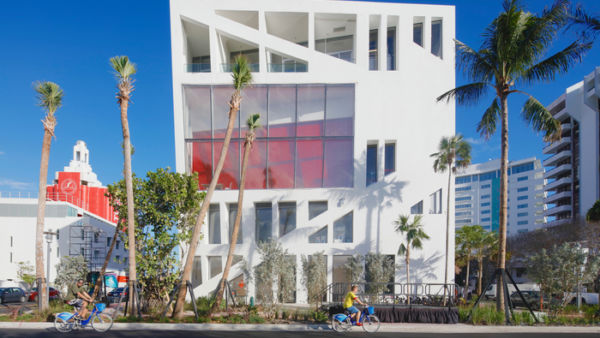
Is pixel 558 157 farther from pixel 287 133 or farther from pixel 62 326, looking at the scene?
pixel 62 326

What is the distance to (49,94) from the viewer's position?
2100cm

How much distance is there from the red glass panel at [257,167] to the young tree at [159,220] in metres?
7.92

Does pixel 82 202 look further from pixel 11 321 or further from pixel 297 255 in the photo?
pixel 11 321

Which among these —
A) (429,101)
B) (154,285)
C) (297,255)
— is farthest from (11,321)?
(429,101)

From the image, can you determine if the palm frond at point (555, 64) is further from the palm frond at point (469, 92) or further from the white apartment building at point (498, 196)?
the white apartment building at point (498, 196)

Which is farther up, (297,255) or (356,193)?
(356,193)

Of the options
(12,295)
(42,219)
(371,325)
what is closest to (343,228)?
(371,325)

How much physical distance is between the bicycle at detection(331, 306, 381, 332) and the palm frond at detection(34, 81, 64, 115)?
15493 mm

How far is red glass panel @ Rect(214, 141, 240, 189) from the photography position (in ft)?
107

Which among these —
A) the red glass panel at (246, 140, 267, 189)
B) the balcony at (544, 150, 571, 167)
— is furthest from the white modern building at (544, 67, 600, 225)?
the red glass panel at (246, 140, 267, 189)

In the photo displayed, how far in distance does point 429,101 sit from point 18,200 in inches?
1748

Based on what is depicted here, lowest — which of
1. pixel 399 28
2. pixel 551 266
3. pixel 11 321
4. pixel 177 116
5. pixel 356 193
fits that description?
pixel 11 321

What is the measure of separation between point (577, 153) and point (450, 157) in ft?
194

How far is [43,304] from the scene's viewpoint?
19.3 metres
